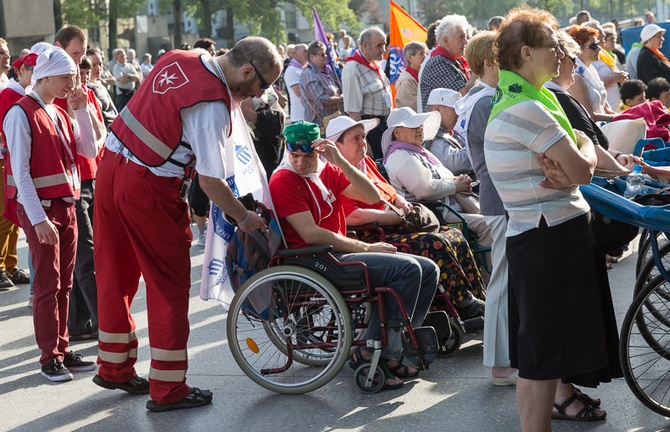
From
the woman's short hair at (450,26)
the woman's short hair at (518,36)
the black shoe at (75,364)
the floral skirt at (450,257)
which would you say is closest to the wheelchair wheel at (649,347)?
the floral skirt at (450,257)

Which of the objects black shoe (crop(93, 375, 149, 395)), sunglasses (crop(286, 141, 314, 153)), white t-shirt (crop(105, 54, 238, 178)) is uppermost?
white t-shirt (crop(105, 54, 238, 178))

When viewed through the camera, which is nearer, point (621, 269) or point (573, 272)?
point (573, 272)

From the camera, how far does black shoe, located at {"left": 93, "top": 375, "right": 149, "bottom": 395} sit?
Result: 5227 mm

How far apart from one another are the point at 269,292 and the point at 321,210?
57 cm

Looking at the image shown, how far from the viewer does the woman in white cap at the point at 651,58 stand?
466 inches

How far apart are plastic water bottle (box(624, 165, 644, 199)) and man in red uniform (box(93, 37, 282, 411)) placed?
1738 mm

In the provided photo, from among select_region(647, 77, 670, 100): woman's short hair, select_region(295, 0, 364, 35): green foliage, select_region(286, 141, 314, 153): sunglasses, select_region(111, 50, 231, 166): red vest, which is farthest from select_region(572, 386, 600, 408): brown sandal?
select_region(295, 0, 364, 35): green foliage

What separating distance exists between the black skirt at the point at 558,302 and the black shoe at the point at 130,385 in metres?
2.34

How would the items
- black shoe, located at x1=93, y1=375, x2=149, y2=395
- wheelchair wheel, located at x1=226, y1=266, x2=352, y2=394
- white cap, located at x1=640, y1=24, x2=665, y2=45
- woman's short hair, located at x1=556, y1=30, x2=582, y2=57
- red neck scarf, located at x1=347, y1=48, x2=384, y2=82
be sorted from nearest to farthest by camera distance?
1. woman's short hair, located at x1=556, y1=30, x2=582, y2=57
2. wheelchair wheel, located at x1=226, y1=266, x2=352, y2=394
3. black shoe, located at x1=93, y1=375, x2=149, y2=395
4. red neck scarf, located at x1=347, y1=48, x2=384, y2=82
5. white cap, located at x1=640, y1=24, x2=665, y2=45

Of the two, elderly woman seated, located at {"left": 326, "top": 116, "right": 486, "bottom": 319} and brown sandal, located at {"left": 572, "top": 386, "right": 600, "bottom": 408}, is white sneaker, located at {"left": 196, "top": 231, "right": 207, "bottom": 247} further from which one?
brown sandal, located at {"left": 572, "top": 386, "right": 600, "bottom": 408}

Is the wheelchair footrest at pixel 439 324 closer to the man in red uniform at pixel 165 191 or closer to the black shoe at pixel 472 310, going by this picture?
the black shoe at pixel 472 310

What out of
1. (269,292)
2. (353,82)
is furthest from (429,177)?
(353,82)

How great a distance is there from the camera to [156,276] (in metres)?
4.95

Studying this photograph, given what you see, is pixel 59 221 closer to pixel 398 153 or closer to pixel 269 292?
pixel 269 292
